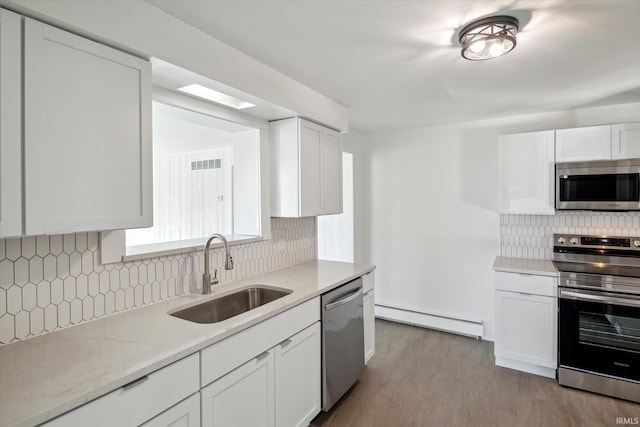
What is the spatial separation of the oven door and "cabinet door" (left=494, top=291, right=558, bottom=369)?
76 millimetres

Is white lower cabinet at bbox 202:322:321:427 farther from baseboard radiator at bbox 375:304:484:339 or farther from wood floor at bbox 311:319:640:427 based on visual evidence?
baseboard radiator at bbox 375:304:484:339

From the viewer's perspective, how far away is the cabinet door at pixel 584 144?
274cm

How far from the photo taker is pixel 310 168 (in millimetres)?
2672

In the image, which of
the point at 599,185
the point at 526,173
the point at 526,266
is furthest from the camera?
the point at 526,173

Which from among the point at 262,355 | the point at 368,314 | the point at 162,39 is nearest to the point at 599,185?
the point at 368,314

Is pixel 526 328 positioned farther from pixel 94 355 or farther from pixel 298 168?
pixel 94 355

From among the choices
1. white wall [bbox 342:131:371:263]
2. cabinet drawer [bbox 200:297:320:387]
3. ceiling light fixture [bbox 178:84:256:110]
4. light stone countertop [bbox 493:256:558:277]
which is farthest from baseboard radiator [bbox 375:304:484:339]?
ceiling light fixture [bbox 178:84:256:110]

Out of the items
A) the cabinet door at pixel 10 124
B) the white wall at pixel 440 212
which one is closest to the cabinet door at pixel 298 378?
the cabinet door at pixel 10 124

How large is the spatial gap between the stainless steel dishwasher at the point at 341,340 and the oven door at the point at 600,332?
5.45ft

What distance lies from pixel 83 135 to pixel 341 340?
1.98m

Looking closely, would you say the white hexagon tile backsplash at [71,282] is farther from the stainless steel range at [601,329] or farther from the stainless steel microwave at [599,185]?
the stainless steel microwave at [599,185]

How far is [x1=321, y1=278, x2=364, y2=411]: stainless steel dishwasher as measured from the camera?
2.22 meters

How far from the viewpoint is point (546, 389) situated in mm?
2609

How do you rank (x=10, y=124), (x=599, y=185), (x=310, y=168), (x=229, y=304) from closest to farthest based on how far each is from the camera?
(x=10, y=124) → (x=229, y=304) → (x=310, y=168) → (x=599, y=185)
